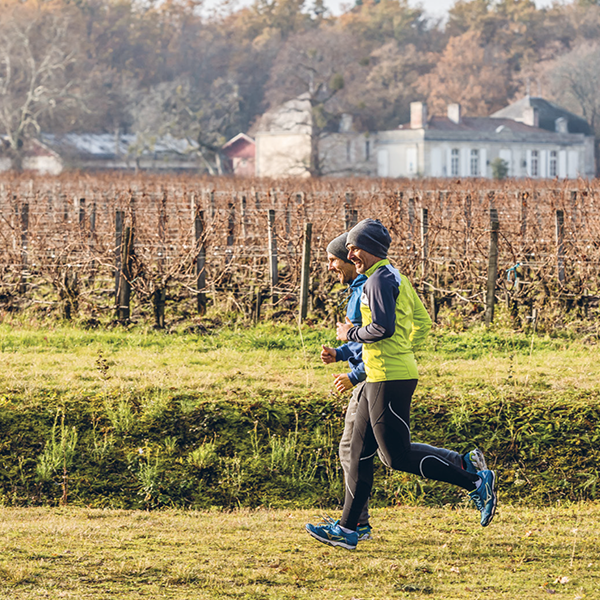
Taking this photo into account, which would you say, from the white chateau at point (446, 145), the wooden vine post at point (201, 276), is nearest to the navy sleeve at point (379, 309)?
the wooden vine post at point (201, 276)

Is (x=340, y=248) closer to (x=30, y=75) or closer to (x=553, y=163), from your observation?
(x=30, y=75)

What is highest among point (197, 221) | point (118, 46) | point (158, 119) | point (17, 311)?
point (118, 46)

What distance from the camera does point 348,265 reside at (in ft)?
18.6

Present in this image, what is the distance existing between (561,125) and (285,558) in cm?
7816

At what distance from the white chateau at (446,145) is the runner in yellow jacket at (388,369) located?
60.7 meters

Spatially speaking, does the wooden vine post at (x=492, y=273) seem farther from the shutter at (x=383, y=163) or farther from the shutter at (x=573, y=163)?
the shutter at (x=573, y=163)

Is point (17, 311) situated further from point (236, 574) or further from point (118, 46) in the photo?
point (118, 46)

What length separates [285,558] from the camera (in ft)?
18.3

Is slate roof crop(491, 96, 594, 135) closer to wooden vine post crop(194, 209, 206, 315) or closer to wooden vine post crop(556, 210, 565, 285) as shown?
wooden vine post crop(556, 210, 565, 285)

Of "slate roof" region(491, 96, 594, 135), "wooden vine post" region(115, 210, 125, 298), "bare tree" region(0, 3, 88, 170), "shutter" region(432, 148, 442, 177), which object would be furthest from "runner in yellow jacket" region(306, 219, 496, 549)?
"slate roof" region(491, 96, 594, 135)

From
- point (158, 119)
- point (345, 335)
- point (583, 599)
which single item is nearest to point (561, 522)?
point (583, 599)

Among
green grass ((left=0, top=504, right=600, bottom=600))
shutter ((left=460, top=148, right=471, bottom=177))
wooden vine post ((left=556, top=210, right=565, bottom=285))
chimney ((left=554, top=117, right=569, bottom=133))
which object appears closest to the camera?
green grass ((left=0, top=504, right=600, bottom=600))

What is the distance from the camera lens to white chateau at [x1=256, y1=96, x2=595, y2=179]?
6938 centimetres

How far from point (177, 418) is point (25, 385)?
1.76 m
